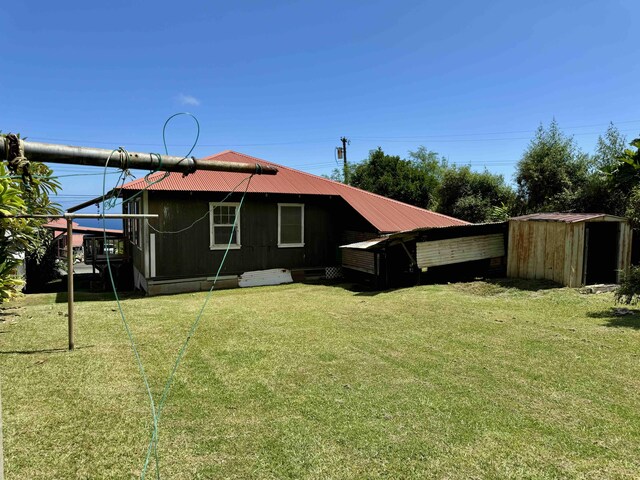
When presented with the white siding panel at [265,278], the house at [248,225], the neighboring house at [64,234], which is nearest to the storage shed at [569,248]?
the house at [248,225]

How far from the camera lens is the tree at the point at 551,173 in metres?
19.8

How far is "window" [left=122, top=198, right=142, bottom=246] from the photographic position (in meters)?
12.9

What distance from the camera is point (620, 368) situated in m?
5.14

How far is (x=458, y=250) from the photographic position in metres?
12.5

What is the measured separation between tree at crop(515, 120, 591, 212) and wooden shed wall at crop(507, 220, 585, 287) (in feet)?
28.7

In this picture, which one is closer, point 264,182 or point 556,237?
point 556,237

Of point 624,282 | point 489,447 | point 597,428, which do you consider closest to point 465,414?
point 489,447

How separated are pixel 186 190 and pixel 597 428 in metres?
10.5

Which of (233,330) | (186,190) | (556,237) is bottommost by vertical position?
(233,330)

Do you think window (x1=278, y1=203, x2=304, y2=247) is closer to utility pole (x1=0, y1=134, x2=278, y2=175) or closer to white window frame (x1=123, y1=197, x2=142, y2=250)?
white window frame (x1=123, y1=197, x2=142, y2=250)

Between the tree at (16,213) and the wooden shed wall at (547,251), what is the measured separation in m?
12.0

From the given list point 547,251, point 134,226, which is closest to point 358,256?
point 547,251

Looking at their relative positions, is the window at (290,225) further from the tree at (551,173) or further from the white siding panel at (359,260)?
the tree at (551,173)

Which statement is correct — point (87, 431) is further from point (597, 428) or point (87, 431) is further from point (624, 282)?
point (624, 282)
